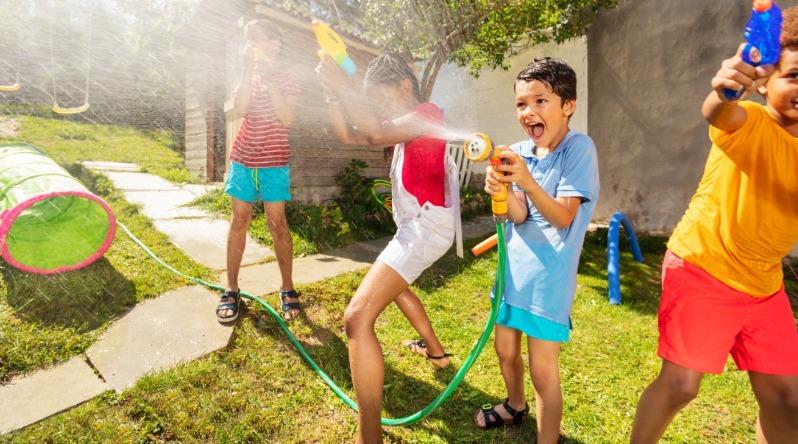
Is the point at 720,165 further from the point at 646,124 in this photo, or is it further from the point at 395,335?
the point at 646,124

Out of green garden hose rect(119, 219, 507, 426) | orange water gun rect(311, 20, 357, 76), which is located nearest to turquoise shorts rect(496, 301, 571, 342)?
green garden hose rect(119, 219, 507, 426)

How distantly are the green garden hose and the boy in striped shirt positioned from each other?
276mm

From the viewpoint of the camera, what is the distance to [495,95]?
35.5ft

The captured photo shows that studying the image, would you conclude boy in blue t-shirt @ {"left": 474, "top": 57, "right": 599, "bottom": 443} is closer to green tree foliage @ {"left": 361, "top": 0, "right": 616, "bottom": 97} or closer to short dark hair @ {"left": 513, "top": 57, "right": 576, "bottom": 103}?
short dark hair @ {"left": 513, "top": 57, "right": 576, "bottom": 103}

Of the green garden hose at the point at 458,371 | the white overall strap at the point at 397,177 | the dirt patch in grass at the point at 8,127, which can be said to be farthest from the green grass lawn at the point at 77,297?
the dirt patch in grass at the point at 8,127

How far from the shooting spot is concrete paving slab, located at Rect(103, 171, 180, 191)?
719 centimetres

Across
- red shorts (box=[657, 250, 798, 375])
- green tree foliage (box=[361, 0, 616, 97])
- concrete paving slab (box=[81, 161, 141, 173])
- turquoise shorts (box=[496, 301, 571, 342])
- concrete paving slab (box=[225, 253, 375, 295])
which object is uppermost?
green tree foliage (box=[361, 0, 616, 97])

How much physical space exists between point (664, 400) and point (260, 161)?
3031 millimetres

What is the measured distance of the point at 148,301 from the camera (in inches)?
137

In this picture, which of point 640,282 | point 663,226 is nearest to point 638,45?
point 663,226

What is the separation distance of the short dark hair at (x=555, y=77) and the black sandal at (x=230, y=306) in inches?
107

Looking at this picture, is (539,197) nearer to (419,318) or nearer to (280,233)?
(419,318)

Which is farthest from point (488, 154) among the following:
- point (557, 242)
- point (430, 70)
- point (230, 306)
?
point (430, 70)

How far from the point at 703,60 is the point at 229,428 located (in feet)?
28.2
